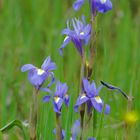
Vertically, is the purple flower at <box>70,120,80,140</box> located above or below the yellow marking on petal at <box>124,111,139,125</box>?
above

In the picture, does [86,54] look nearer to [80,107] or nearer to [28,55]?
[80,107]

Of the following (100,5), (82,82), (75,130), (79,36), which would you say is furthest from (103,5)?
(75,130)

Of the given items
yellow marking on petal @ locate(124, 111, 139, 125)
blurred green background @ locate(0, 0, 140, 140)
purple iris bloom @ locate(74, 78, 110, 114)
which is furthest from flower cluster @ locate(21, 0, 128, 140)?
blurred green background @ locate(0, 0, 140, 140)

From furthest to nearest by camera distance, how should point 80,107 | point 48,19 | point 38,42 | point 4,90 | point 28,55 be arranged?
1. point 48,19
2. point 38,42
3. point 28,55
4. point 4,90
5. point 80,107

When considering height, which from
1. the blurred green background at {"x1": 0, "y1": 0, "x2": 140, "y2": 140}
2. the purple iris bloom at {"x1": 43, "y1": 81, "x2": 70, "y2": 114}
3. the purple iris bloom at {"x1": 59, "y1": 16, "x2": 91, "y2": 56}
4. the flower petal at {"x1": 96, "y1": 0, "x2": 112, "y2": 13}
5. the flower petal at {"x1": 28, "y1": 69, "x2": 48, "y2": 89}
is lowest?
the blurred green background at {"x1": 0, "y1": 0, "x2": 140, "y2": 140}

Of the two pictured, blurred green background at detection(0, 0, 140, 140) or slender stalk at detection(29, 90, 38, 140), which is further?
blurred green background at detection(0, 0, 140, 140)

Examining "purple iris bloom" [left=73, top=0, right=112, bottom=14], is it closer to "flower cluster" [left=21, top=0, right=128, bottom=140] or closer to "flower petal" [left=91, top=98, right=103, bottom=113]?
"flower cluster" [left=21, top=0, right=128, bottom=140]

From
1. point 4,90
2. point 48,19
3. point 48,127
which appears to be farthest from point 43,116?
point 48,19

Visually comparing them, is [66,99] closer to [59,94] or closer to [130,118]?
[59,94]
